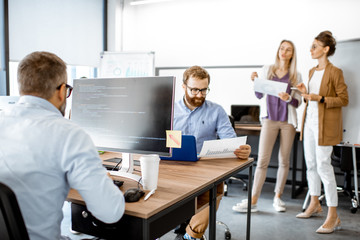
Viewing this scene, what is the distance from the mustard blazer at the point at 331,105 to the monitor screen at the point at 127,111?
173 cm

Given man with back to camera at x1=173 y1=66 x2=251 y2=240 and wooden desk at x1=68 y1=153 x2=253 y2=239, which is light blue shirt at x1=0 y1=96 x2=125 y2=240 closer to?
wooden desk at x1=68 y1=153 x2=253 y2=239

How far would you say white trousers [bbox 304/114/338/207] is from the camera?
106 inches

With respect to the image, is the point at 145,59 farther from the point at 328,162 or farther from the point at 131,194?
the point at 131,194

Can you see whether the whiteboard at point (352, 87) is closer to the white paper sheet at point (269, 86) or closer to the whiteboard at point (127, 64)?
the white paper sheet at point (269, 86)

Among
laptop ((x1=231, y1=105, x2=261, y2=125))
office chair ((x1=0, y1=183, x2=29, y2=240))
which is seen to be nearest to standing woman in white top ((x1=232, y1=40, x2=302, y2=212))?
laptop ((x1=231, y1=105, x2=261, y2=125))

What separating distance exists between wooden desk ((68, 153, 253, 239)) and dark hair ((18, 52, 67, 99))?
42cm

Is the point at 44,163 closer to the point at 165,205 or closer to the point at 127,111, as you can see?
the point at 165,205

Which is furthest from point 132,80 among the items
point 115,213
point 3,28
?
point 3,28

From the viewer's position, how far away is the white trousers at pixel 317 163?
8.86 ft

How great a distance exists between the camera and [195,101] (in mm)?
Result: 2096

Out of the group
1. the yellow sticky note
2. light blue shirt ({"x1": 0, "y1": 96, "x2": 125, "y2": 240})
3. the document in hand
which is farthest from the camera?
the document in hand

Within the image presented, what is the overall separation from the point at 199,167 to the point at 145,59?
121 inches

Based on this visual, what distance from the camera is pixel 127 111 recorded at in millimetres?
1518

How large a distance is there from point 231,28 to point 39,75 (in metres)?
3.73
